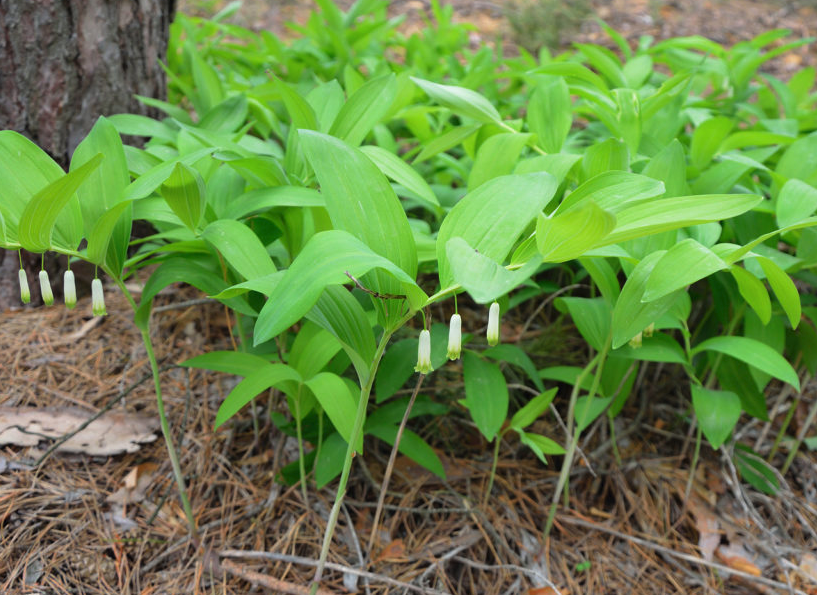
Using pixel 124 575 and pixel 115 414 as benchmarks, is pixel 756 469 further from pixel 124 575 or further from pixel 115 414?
pixel 115 414

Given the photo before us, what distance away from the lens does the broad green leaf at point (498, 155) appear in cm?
147

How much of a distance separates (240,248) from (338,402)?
0.36 m

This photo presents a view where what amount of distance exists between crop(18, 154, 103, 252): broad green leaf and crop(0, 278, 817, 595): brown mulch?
1.85 feet

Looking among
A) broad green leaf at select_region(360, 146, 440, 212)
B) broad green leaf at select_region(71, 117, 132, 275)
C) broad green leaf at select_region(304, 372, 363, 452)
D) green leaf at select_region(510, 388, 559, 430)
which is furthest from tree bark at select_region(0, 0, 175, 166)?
green leaf at select_region(510, 388, 559, 430)

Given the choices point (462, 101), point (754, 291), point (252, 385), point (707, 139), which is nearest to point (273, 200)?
point (252, 385)

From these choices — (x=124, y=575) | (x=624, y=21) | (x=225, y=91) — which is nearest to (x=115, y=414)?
Answer: (x=124, y=575)

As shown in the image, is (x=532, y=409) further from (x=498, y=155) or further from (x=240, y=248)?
(x=240, y=248)

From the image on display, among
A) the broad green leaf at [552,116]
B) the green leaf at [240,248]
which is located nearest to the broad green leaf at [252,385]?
the green leaf at [240,248]

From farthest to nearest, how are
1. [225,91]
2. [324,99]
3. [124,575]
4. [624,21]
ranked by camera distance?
1. [624,21]
2. [225,91]
3. [324,99]
4. [124,575]

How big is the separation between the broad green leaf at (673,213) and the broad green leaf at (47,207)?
83 centimetres

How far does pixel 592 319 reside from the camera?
1409 millimetres

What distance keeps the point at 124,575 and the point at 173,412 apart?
1.53 feet

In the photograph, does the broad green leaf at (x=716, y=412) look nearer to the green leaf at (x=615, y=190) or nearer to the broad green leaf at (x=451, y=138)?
the green leaf at (x=615, y=190)

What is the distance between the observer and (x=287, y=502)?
1.62 m
